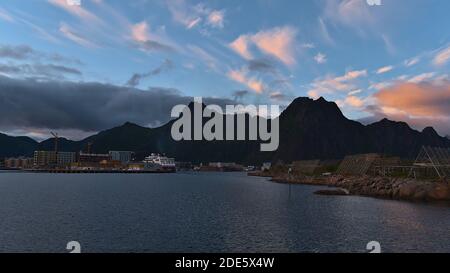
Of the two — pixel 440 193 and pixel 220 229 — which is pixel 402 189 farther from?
pixel 220 229

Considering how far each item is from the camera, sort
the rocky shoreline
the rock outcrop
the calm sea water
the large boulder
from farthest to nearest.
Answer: the rock outcrop, the rocky shoreline, the large boulder, the calm sea water

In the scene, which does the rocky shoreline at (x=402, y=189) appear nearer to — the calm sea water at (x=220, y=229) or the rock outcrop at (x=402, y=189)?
the rock outcrop at (x=402, y=189)

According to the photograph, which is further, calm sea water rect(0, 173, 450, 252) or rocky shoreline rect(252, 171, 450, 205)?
rocky shoreline rect(252, 171, 450, 205)

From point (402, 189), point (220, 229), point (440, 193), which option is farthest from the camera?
point (402, 189)

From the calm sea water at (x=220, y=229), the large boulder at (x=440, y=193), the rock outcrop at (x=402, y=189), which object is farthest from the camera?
the rock outcrop at (x=402, y=189)

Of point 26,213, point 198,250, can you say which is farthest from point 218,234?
point 26,213

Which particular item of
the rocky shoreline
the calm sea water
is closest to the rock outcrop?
the rocky shoreline

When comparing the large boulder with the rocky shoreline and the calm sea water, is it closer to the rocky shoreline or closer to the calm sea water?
the rocky shoreline

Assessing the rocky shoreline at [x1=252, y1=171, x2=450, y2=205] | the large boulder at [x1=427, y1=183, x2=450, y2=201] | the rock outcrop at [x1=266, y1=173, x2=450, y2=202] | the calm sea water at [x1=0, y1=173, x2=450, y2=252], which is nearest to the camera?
the calm sea water at [x1=0, y1=173, x2=450, y2=252]

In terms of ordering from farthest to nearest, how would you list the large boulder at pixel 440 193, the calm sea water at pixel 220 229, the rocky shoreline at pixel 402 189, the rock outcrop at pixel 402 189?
the rock outcrop at pixel 402 189
the rocky shoreline at pixel 402 189
the large boulder at pixel 440 193
the calm sea water at pixel 220 229

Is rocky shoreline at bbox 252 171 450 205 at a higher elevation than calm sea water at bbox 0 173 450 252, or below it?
higher

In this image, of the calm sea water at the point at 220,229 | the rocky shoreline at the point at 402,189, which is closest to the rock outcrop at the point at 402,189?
the rocky shoreline at the point at 402,189

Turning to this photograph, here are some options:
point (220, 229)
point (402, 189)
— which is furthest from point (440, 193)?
point (220, 229)
